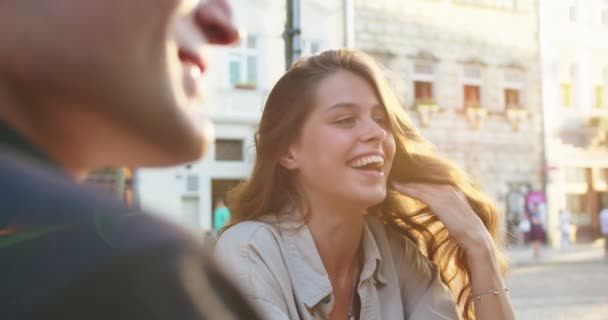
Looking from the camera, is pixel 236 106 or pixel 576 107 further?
pixel 576 107

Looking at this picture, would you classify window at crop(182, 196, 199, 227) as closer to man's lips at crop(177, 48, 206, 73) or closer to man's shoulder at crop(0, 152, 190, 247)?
man's lips at crop(177, 48, 206, 73)

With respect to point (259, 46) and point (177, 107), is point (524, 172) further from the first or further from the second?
point (177, 107)

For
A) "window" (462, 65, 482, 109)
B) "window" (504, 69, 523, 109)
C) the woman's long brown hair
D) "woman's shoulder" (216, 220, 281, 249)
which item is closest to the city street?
"window" (462, 65, 482, 109)

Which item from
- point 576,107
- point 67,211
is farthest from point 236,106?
point 67,211

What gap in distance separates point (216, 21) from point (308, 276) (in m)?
1.32

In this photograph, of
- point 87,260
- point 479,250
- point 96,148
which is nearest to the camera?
point 87,260

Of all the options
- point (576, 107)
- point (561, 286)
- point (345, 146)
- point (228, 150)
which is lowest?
point (561, 286)

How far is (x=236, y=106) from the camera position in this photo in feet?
57.9

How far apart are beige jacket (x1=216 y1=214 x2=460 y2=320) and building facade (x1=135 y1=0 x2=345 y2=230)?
49.9 ft

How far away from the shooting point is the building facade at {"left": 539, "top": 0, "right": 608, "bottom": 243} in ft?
70.1

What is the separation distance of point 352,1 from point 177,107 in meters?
19.0

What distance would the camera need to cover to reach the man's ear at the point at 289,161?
2.05 meters

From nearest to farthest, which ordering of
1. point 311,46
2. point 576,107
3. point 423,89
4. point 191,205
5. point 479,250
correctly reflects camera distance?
point 479,250 < point 191,205 < point 311,46 < point 423,89 < point 576,107

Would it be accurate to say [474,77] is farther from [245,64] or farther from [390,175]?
[390,175]
